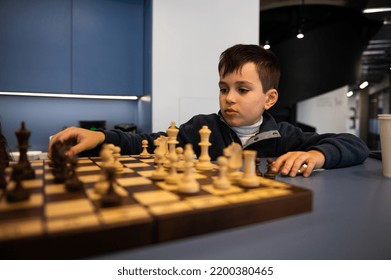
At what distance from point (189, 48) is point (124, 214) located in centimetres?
247

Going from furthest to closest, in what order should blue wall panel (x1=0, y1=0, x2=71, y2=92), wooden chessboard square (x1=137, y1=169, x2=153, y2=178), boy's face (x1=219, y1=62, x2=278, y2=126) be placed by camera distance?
blue wall panel (x1=0, y1=0, x2=71, y2=92) → boy's face (x1=219, y1=62, x2=278, y2=126) → wooden chessboard square (x1=137, y1=169, x2=153, y2=178)

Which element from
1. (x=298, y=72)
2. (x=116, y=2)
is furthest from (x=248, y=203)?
(x=298, y=72)

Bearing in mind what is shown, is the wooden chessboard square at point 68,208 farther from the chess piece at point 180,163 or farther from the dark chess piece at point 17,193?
the chess piece at point 180,163

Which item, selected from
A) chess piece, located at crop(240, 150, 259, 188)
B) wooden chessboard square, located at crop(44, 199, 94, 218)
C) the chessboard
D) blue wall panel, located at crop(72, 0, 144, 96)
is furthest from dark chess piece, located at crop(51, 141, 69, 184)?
blue wall panel, located at crop(72, 0, 144, 96)

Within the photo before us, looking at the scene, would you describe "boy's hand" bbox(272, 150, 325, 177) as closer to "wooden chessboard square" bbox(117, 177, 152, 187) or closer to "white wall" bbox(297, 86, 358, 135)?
"wooden chessboard square" bbox(117, 177, 152, 187)

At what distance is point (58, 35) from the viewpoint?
260cm

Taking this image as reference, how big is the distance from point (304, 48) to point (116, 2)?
11.9 feet

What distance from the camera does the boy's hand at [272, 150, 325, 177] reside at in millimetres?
853

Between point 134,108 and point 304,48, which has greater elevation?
point 304,48

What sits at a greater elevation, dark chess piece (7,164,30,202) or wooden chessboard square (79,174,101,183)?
dark chess piece (7,164,30,202)

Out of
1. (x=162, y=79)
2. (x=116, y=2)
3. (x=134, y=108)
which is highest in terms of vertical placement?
(x=116, y=2)

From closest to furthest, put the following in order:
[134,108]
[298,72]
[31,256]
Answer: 1. [31,256]
2. [134,108]
3. [298,72]

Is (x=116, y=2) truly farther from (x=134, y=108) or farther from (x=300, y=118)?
(x=300, y=118)

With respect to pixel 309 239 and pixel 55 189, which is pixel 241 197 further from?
pixel 55 189
